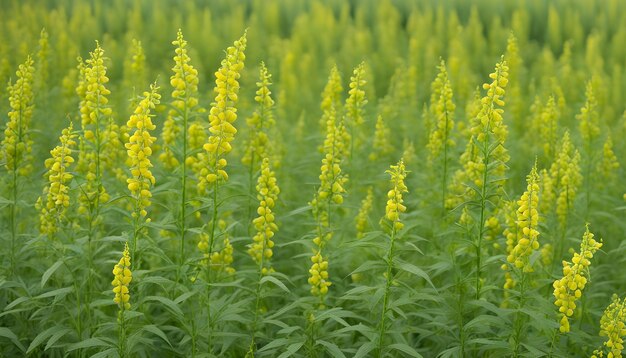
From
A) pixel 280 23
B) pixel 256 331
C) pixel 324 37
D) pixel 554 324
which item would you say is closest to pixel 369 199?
pixel 256 331

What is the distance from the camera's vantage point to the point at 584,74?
1132cm

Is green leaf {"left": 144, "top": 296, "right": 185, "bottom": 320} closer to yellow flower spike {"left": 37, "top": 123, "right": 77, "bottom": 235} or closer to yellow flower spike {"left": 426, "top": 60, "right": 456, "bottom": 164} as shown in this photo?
yellow flower spike {"left": 37, "top": 123, "right": 77, "bottom": 235}

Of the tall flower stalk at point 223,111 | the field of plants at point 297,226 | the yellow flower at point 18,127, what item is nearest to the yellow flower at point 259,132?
the field of plants at point 297,226

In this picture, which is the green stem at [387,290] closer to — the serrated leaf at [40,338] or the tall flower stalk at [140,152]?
the tall flower stalk at [140,152]

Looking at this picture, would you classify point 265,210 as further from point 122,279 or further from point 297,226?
point 297,226

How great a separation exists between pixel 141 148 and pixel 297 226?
244cm

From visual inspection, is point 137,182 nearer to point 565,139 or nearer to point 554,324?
point 554,324

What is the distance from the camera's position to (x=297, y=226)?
22.2ft

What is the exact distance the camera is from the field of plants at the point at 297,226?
464cm

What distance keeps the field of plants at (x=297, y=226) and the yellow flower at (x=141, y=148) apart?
1cm

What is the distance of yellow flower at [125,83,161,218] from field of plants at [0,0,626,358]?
1cm

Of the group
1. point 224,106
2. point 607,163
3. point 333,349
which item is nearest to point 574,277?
point 333,349

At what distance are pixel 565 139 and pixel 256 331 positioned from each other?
242 centimetres

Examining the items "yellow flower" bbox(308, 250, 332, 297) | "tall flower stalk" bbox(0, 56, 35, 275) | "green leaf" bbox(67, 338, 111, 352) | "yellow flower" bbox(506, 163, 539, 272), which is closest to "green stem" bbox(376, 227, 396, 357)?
"yellow flower" bbox(308, 250, 332, 297)
